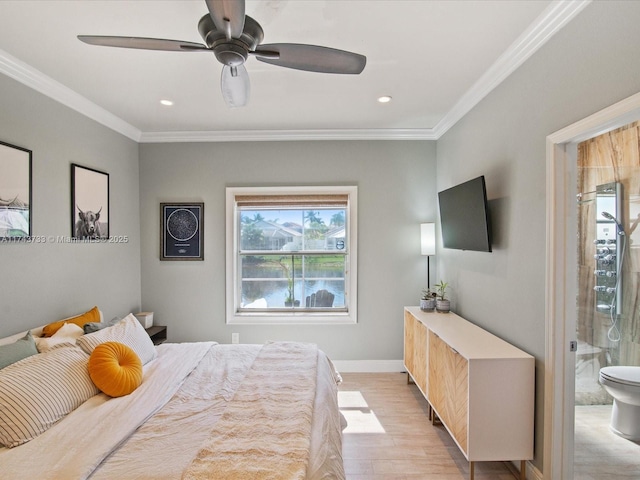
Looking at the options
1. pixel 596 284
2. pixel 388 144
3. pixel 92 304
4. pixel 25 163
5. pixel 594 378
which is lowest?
pixel 594 378

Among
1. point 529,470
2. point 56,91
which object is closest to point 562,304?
point 529,470

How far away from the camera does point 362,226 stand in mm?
3826

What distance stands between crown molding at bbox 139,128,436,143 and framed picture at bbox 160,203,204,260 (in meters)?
0.76

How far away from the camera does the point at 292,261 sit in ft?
13.1

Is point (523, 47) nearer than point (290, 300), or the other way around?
point (523, 47)

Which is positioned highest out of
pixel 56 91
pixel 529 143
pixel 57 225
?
pixel 56 91

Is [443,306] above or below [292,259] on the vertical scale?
below

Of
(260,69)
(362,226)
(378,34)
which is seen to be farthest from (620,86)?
(362,226)

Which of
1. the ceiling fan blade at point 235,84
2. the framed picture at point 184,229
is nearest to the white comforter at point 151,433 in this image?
the ceiling fan blade at point 235,84

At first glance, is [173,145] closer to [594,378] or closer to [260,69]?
[260,69]

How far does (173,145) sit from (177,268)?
143 cm

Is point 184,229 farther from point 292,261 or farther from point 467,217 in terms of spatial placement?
point 467,217

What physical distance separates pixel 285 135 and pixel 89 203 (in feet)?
6.74

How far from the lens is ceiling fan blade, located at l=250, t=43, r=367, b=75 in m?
1.54
